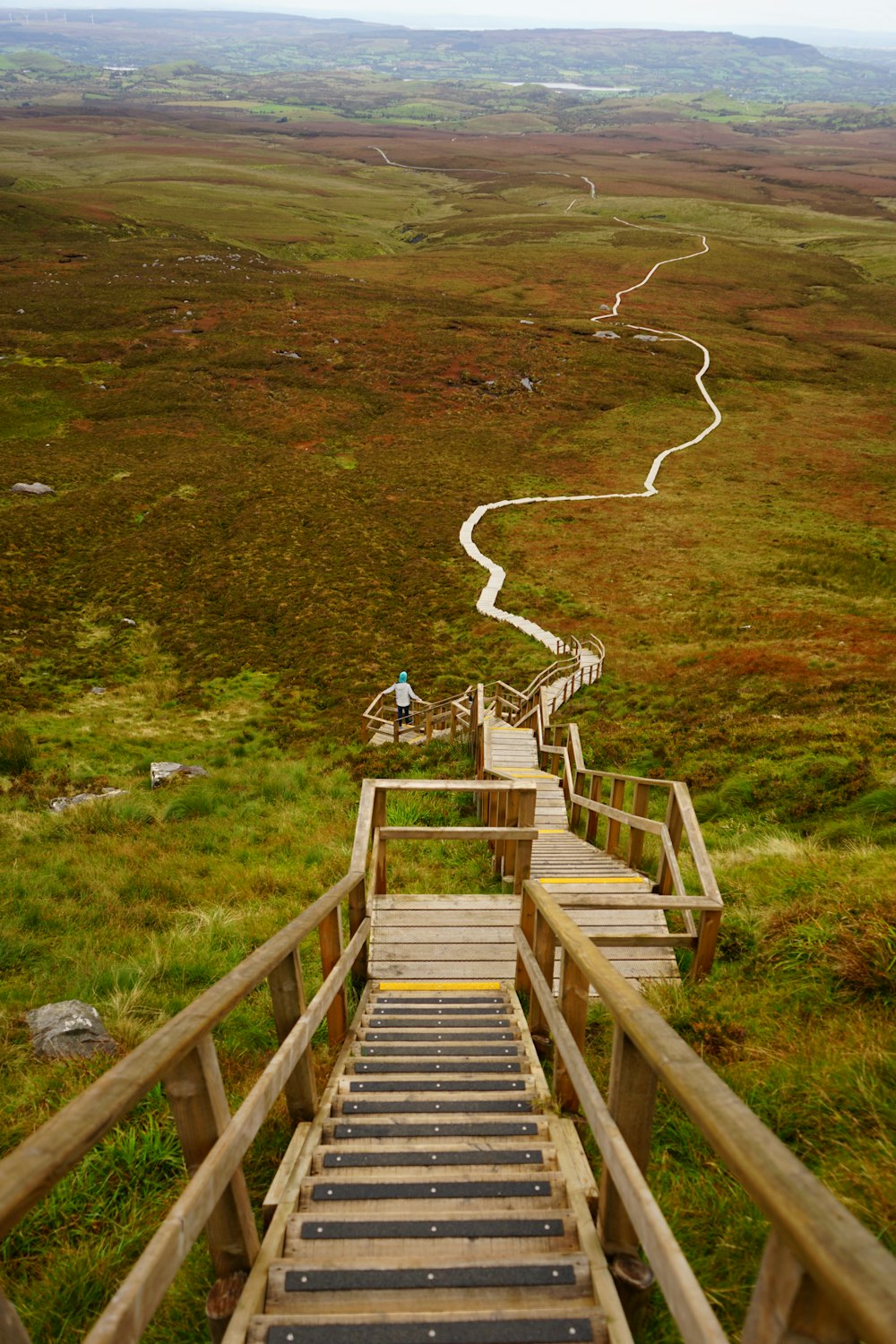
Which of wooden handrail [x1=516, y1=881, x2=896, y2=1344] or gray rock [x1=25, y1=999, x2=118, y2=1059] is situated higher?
wooden handrail [x1=516, y1=881, x2=896, y2=1344]

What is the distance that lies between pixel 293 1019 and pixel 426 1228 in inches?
46.6

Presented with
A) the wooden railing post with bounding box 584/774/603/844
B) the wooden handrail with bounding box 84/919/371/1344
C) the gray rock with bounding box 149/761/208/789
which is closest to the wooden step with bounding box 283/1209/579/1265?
the wooden handrail with bounding box 84/919/371/1344

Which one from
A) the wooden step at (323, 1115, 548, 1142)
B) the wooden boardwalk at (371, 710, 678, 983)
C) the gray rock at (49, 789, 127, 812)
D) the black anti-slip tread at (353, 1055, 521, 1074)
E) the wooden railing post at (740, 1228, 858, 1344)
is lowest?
the gray rock at (49, 789, 127, 812)

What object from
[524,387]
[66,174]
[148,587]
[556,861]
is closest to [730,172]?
[66,174]

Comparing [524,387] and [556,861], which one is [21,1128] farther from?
[524,387]

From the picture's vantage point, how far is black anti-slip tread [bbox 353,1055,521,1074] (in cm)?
457

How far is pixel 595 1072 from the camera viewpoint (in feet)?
15.2

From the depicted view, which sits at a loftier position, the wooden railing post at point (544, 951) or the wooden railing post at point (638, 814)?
the wooden railing post at point (544, 951)

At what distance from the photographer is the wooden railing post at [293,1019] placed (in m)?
3.71

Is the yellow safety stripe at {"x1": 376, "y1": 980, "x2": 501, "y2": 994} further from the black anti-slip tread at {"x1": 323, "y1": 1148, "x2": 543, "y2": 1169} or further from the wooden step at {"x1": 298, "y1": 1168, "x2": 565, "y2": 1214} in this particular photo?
the wooden step at {"x1": 298, "y1": 1168, "x2": 565, "y2": 1214}

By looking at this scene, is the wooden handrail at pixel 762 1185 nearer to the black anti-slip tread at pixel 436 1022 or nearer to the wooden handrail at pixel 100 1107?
the wooden handrail at pixel 100 1107

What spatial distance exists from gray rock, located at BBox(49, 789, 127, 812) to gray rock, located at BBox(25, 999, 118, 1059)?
828 centimetres

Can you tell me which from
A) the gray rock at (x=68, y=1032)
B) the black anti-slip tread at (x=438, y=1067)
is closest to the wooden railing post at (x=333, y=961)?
the black anti-slip tread at (x=438, y=1067)

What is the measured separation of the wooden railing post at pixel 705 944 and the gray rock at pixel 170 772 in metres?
11.5
